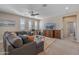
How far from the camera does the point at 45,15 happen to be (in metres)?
2.31

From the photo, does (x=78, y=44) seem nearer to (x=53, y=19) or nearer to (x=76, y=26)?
(x=76, y=26)

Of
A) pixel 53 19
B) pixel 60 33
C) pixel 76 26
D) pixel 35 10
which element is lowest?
pixel 60 33

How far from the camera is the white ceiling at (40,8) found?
7.00 feet

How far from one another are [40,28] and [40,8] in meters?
0.45

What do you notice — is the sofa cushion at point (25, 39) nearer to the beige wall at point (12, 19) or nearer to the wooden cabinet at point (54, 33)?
A: the beige wall at point (12, 19)

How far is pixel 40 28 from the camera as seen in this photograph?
2279 mm

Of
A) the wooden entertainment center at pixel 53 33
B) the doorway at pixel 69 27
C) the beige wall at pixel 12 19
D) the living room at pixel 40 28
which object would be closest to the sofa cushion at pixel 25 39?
the living room at pixel 40 28

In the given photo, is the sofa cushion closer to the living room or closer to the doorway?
the living room

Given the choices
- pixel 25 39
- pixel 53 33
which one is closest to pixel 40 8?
pixel 53 33

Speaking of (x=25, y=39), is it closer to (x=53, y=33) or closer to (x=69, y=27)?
(x=53, y=33)

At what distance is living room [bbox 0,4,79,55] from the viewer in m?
2.13

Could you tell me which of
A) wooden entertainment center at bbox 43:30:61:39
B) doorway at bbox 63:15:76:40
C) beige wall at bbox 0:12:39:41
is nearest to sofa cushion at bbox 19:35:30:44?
beige wall at bbox 0:12:39:41
